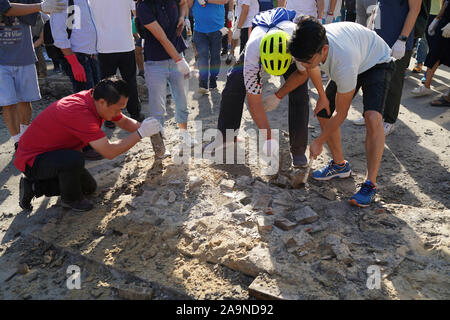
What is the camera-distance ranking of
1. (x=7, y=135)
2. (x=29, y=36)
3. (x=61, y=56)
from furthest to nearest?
(x=7, y=135) < (x=61, y=56) < (x=29, y=36)

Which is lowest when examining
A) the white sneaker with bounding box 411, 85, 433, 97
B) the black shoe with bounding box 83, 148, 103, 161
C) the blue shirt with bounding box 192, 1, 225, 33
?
the black shoe with bounding box 83, 148, 103, 161

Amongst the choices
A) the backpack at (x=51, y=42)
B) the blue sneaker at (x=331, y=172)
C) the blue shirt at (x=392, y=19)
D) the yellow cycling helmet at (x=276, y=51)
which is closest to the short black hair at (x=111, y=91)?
the yellow cycling helmet at (x=276, y=51)

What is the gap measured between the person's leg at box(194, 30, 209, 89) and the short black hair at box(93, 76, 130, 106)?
302cm

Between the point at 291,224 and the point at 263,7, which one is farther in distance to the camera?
the point at 263,7

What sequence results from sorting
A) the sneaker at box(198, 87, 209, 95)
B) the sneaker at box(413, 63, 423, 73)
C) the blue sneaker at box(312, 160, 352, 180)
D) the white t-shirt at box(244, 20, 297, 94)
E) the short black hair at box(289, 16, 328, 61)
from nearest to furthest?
the short black hair at box(289, 16, 328, 61), the white t-shirt at box(244, 20, 297, 94), the blue sneaker at box(312, 160, 352, 180), the sneaker at box(198, 87, 209, 95), the sneaker at box(413, 63, 423, 73)

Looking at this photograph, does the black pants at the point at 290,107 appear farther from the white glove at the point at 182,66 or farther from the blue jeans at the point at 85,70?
the blue jeans at the point at 85,70

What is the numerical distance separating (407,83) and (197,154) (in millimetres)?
3936

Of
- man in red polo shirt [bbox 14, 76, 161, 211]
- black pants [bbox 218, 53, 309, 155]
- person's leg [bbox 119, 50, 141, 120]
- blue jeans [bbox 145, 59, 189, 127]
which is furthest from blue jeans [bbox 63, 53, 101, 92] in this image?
black pants [bbox 218, 53, 309, 155]

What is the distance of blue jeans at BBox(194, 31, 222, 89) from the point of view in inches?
224

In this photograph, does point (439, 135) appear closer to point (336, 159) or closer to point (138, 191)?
point (336, 159)

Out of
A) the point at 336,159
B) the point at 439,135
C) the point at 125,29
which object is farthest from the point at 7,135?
the point at 439,135

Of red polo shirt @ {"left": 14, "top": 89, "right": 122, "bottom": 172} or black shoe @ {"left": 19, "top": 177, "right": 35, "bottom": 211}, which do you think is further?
black shoe @ {"left": 19, "top": 177, "right": 35, "bottom": 211}

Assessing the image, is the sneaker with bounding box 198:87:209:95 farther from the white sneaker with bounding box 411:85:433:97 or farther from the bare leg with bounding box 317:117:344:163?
the white sneaker with bounding box 411:85:433:97

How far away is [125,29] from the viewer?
415 centimetres
